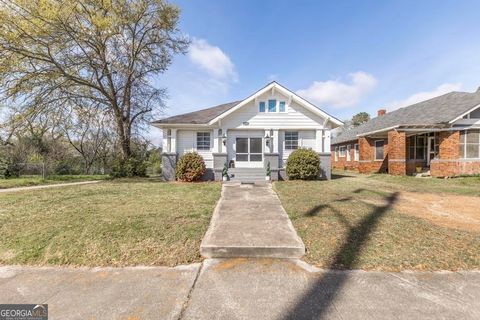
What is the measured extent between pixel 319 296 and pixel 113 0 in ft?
58.2

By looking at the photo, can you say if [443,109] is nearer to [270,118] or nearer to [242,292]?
[270,118]

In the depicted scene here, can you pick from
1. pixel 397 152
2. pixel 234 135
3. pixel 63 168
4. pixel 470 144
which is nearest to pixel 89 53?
pixel 234 135

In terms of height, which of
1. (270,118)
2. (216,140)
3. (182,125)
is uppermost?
(270,118)

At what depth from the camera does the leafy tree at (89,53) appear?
11539 mm

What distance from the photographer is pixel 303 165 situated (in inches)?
491

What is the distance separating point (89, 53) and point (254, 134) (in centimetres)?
1119

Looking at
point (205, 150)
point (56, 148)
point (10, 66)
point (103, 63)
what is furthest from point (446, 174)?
point (56, 148)

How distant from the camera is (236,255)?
398cm

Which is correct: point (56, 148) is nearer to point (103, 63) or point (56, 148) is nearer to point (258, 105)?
point (103, 63)

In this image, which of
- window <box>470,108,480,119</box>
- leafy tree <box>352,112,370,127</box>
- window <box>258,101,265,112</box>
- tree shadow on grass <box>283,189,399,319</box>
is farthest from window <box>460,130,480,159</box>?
leafy tree <box>352,112,370,127</box>

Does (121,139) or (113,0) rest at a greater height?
(113,0)

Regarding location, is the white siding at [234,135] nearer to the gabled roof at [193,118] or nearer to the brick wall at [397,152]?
→ the gabled roof at [193,118]

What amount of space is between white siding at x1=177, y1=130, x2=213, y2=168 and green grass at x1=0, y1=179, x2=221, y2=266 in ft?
22.4

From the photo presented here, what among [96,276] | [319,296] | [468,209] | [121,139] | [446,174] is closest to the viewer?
[319,296]
